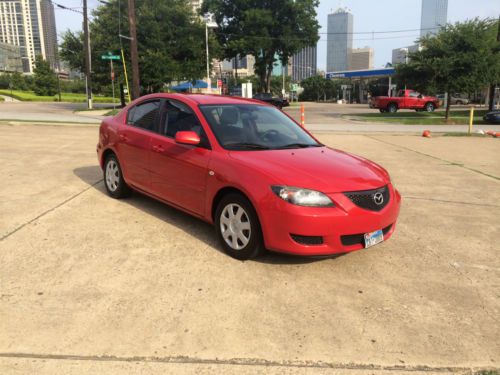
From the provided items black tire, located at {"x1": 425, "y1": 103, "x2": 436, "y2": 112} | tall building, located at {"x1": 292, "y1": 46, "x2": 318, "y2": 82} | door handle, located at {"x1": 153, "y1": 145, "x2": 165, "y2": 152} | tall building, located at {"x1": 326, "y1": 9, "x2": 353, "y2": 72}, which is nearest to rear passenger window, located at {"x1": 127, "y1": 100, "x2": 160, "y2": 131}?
door handle, located at {"x1": 153, "y1": 145, "x2": 165, "y2": 152}

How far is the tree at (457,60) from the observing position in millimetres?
24656

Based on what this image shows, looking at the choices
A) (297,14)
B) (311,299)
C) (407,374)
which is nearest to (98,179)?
(311,299)

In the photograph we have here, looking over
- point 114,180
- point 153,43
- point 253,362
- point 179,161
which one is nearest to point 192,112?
point 179,161

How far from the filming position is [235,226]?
4203 mm

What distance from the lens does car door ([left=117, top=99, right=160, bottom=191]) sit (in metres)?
5.44

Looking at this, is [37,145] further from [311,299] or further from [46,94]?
[46,94]

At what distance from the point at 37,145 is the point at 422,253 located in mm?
10302

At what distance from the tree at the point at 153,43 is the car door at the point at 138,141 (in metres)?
25.3

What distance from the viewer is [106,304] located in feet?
11.1

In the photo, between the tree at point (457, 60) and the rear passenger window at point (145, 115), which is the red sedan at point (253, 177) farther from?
the tree at point (457, 60)

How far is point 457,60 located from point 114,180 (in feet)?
77.4

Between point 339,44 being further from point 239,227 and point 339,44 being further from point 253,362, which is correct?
point 253,362

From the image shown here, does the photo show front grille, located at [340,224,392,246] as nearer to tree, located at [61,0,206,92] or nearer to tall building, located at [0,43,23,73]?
tree, located at [61,0,206,92]

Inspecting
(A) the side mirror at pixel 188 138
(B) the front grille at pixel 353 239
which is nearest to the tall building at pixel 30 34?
(A) the side mirror at pixel 188 138
